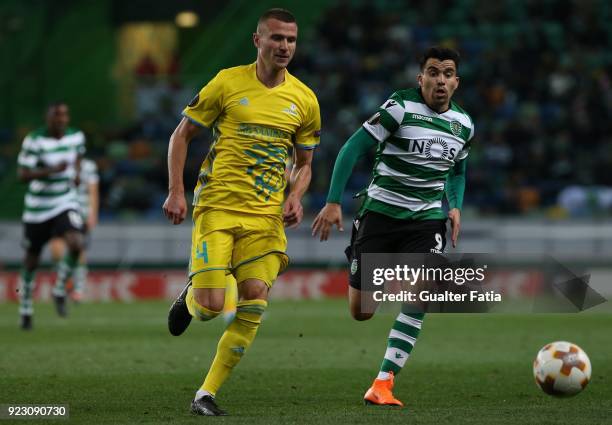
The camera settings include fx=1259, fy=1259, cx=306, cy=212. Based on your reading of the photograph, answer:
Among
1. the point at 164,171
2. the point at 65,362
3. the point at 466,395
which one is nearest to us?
the point at 466,395

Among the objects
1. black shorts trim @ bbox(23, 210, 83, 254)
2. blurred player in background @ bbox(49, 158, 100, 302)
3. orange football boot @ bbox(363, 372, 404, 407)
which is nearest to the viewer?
orange football boot @ bbox(363, 372, 404, 407)

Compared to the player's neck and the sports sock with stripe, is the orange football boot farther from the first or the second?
the player's neck

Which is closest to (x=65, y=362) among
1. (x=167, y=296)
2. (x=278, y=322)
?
(x=278, y=322)

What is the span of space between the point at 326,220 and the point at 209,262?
0.71m

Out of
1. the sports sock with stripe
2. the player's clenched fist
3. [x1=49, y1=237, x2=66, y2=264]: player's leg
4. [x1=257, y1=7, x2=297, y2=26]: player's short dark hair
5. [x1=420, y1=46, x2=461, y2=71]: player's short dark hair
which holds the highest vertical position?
[x1=257, y1=7, x2=297, y2=26]: player's short dark hair

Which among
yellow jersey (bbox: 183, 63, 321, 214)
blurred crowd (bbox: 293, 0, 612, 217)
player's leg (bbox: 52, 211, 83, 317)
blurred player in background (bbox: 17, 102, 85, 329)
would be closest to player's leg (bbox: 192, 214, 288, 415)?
yellow jersey (bbox: 183, 63, 321, 214)

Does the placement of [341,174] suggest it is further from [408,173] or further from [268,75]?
[268,75]

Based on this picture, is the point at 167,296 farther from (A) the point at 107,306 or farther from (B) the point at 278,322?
(B) the point at 278,322

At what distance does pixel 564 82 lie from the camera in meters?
25.1

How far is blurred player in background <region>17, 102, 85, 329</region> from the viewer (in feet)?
46.0

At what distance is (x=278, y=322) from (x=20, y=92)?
13.5 meters

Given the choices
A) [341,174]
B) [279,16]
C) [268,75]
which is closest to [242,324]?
[341,174]

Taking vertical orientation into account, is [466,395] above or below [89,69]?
below

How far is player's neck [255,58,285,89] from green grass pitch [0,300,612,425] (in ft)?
5.91
